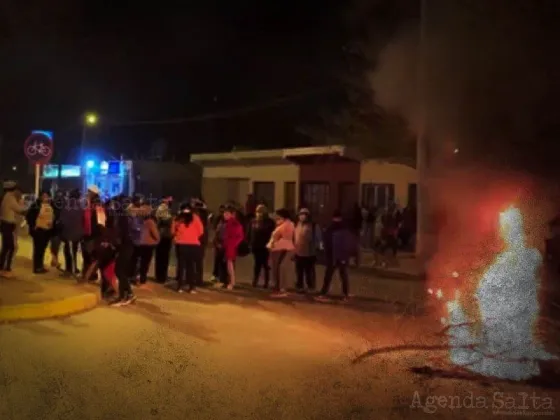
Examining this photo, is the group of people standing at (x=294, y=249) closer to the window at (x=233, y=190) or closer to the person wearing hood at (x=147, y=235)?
the person wearing hood at (x=147, y=235)

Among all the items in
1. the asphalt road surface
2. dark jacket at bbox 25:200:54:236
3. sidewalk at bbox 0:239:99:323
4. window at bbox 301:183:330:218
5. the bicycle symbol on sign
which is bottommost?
the asphalt road surface

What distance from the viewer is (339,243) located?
10188 millimetres

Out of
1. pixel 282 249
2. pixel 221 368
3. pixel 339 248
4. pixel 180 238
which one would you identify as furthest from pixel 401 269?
pixel 221 368

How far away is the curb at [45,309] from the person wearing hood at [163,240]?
2.64m

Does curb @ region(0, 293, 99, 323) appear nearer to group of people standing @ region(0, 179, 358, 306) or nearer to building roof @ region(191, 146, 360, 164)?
group of people standing @ region(0, 179, 358, 306)

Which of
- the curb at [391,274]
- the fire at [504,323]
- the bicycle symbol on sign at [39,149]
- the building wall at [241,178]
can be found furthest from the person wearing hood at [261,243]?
the building wall at [241,178]

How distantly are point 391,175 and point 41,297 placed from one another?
1308 cm

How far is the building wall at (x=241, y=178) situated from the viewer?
24172 millimetres

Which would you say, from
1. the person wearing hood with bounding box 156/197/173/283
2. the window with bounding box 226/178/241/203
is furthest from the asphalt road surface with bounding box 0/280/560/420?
the window with bounding box 226/178/241/203

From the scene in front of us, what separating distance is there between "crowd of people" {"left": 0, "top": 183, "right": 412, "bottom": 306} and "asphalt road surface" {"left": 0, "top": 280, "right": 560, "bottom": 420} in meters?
1.58

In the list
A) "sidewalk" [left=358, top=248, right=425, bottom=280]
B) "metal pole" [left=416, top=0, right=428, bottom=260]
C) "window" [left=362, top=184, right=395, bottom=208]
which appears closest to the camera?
"metal pole" [left=416, top=0, right=428, bottom=260]

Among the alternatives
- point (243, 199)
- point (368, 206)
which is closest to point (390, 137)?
point (368, 206)

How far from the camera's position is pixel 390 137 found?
53.5 ft

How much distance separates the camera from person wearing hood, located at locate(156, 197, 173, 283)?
1119cm
